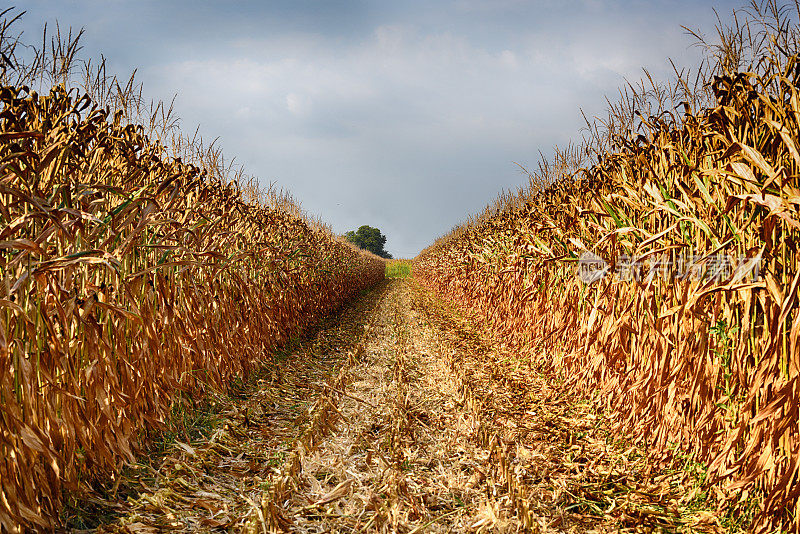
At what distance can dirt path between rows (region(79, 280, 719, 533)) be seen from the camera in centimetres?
255

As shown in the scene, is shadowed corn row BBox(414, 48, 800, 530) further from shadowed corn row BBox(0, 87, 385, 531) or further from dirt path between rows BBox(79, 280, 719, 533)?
shadowed corn row BBox(0, 87, 385, 531)

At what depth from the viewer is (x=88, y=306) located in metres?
2.29

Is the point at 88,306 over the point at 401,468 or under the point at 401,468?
over

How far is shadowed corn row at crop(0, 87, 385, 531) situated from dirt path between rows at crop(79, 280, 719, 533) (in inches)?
15.8

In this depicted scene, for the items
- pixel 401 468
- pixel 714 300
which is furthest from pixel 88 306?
pixel 714 300

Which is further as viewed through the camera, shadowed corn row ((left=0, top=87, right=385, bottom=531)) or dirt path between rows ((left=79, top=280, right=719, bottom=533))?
dirt path between rows ((left=79, top=280, right=719, bottom=533))

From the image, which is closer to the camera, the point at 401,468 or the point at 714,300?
the point at 714,300

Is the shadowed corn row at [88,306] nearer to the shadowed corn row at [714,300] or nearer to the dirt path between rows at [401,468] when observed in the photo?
the dirt path between rows at [401,468]

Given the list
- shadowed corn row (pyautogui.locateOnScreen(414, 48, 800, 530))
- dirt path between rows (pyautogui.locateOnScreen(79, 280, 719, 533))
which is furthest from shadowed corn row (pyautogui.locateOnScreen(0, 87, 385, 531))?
shadowed corn row (pyautogui.locateOnScreen(414, 48, 800, 530))

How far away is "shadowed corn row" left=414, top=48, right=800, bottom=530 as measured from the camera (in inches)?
82.8

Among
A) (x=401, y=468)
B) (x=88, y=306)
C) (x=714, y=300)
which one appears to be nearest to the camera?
(x=88, y=306)

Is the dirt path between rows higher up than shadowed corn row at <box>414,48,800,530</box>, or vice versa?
shadowed corn row at <box>414,48,800,530</box>

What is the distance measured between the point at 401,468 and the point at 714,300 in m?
2.34

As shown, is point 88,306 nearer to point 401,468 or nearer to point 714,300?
point 401,468
